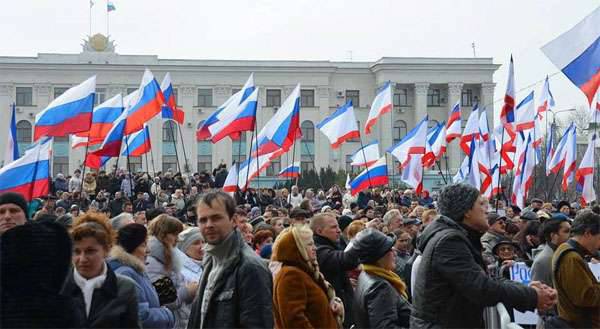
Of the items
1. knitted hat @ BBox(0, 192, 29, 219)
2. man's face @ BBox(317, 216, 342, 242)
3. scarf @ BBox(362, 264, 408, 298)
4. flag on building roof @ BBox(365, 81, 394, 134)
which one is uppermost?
flag on building roof @ BBox(365, 81, 394, 134)

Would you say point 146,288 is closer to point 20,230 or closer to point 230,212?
point 230,212

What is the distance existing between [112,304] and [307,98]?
2322 inches

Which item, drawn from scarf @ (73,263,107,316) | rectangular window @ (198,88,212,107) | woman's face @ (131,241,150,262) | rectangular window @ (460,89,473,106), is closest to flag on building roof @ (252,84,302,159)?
woman's face @ (131,241,150,262)

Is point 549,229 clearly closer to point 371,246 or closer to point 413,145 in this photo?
point 371,246

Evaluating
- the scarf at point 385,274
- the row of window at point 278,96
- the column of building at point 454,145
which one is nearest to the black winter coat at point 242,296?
the scarf at point 385,274

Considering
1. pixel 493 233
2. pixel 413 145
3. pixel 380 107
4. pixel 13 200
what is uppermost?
pixel 380 107

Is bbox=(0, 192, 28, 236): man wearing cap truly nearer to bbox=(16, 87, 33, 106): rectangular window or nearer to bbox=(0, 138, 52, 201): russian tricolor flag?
bbox=(0, 138, 52, 201): russian tricolor flag

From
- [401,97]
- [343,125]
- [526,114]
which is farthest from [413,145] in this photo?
[401,97]

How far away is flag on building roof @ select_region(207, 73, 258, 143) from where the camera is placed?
17.1 m

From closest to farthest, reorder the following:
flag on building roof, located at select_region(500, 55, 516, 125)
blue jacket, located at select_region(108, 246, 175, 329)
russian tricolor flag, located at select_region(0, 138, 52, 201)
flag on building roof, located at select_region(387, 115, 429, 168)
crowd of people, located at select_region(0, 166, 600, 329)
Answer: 1. crowd of people, located at select_region(0, 166, 600, 329)
2. blue jacket, located at select_region(108, 246, 175, 329)
3. russian tricolor flag, located at select_region(0, 138, 52, 201)
4. flag on building roof, located at select_region(500, 55, 516, 125)
5. flag on building roof, located at select_region(387, 115, 429, 168)

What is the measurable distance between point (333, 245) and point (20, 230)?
3.34 meters

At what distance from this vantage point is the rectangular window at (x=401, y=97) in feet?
210

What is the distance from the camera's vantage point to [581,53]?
932 centimetres

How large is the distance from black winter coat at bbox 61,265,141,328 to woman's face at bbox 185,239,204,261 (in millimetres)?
2473
